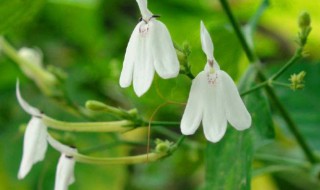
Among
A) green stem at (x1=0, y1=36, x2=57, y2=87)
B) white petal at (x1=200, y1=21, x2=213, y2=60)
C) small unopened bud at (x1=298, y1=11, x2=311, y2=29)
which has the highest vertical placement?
small unopened bud at (x1=298, y1=11, x2=311, y2=29)

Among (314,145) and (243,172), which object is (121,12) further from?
(243,172)

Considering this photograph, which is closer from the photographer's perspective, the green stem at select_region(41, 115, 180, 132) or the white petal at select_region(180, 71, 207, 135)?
the white petal at select_region(180, 71, 207, 135)

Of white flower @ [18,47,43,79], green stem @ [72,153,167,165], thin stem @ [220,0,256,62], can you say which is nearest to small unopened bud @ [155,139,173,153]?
green stem @ [72,153,167,165]

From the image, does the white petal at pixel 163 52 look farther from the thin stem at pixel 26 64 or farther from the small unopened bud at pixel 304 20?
the thin stem at pixel 26 64

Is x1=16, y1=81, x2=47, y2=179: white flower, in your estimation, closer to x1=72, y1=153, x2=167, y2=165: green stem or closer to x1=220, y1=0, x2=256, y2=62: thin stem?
x1=72, y1=153, x2=167, y2=165: green stem

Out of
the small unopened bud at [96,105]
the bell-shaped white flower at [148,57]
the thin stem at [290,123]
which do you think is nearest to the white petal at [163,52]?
the bell-shaped white flower at [148,57]

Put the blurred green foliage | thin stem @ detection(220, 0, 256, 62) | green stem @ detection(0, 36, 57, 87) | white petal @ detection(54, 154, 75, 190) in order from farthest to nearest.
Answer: the blurred green foliage
green stem @ detection(0, 36, 57, 87)
thin stem @ detection(220, 0, 256, 62)
white petal @ detection(54, 154, 75, 190)
